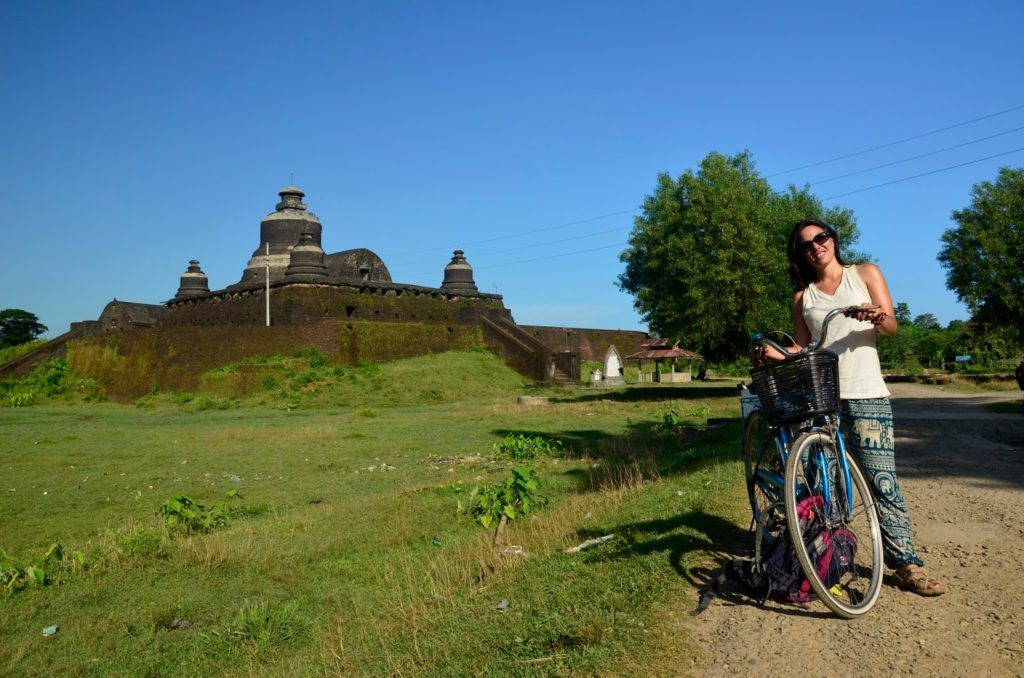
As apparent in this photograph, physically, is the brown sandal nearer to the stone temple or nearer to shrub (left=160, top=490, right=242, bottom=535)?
shrub (left=160, top=490, right=242, bottom=535)

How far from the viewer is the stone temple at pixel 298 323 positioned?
106ft

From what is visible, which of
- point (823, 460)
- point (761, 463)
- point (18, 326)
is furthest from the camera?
point (18, 326)

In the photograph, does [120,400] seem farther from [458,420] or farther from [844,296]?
[844,296]

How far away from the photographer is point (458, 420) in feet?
66.5

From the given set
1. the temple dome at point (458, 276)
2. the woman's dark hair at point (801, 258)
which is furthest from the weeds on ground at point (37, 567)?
the temple dome at point (458, 276)

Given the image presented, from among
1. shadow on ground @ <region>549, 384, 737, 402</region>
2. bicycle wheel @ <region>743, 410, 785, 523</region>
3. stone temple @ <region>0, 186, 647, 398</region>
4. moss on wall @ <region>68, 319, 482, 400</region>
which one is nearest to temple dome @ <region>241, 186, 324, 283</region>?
stone temple @ <region>0, 186, 647, 398</region>

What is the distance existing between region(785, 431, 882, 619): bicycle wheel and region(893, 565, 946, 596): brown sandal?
153 millimetres

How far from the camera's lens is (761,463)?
414 cm

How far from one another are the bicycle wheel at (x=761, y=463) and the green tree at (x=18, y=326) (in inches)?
2892

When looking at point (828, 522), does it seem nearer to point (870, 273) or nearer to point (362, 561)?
point (870, 273)

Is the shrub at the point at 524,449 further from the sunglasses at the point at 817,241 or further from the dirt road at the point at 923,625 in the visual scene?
the sunglasses at the point at 817,241

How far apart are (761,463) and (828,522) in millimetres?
579

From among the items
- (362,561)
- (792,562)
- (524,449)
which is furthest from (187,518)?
(792,562)

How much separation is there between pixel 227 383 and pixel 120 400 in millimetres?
4908
